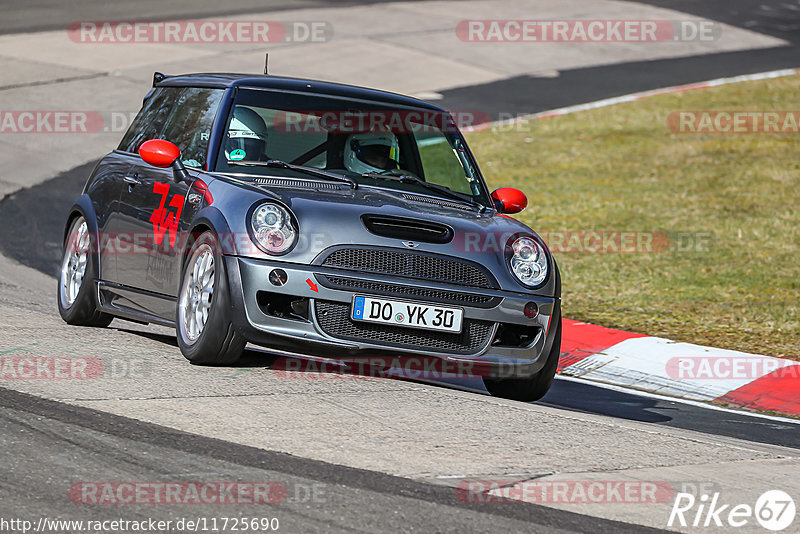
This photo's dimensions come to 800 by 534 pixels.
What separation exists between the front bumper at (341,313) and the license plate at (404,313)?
38mm

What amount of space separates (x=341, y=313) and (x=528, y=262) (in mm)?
1071

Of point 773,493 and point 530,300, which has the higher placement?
point 530,300

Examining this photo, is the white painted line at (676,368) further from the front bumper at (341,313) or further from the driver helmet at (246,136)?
the driver helmet at (246,136)

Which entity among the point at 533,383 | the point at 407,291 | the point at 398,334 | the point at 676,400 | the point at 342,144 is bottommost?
the point at 676,400

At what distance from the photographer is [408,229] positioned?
6355 millimetres

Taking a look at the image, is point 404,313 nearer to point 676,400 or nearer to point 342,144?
point 342,144

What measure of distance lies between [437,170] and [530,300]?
1283 mm

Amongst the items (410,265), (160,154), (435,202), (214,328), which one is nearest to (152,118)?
(160,154)

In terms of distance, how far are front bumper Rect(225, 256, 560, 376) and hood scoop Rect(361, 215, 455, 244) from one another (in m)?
0.23

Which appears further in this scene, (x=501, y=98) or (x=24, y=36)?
(x=24, y=36)

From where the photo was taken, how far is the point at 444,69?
22609 mm

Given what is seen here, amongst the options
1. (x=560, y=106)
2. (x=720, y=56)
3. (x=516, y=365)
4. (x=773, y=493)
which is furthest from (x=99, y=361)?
(x=720, y=56)

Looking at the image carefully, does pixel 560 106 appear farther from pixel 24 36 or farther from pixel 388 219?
pixel 388 219

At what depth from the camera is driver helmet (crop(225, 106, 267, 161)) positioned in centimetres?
695
